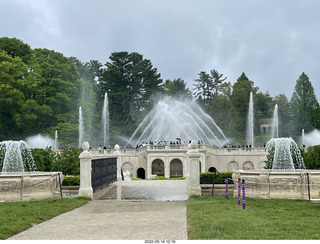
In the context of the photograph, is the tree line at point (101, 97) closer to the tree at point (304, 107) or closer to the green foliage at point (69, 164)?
the tree at point (304, 107)

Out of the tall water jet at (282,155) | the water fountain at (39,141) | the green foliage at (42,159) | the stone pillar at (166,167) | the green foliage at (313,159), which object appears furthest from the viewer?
the water fountain at (39,141)

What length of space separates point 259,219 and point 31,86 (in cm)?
5552

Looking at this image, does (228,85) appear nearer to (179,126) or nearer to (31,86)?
(179,126)

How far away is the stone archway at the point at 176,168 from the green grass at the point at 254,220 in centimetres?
4053

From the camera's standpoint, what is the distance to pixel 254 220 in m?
11.6

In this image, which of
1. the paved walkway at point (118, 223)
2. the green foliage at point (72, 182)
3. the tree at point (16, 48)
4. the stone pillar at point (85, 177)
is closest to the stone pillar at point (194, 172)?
the paved walkway at point (118, 223)

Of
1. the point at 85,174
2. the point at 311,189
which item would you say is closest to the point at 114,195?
the point at 85,174

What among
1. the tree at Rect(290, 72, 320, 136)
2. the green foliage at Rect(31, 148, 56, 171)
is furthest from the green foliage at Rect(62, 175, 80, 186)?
the tree at Rect(290, 72, 320, 136)

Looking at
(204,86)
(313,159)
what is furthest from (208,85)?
(313,159)

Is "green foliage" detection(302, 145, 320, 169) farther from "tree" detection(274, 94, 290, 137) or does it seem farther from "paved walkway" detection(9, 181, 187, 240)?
"tree" detection(274, 94, 290, 137)

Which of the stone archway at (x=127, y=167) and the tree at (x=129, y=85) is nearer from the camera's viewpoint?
the stone archway at (x=127, y=167)

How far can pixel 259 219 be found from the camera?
38.7 ft

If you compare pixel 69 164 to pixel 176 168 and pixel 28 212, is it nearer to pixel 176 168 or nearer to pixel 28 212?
pixel 28 212

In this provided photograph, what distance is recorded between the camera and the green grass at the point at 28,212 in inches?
441
